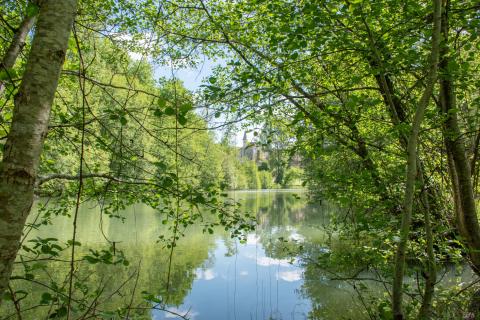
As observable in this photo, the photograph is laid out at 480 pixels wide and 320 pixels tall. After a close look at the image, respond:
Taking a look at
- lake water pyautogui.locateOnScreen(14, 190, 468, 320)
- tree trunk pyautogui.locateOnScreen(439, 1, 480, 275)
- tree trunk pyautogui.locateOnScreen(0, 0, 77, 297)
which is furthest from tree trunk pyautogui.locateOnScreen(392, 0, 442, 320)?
lake water pyautogui.locateOnScreen(14, 190, 468, 320)

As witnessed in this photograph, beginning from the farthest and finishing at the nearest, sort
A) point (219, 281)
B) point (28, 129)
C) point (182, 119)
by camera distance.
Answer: point (219, 281)
point (182, 119)
point (28, 129)

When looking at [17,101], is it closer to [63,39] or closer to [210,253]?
[63,39]

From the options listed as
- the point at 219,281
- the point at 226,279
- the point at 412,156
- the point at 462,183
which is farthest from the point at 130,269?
the point at 412,156

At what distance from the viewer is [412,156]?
7.06 feet

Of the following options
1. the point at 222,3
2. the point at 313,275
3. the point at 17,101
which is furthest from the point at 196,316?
the point at 17,101

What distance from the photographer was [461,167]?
3686mm

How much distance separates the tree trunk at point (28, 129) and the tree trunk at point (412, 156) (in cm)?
198

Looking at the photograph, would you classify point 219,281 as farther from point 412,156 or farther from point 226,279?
point 412,156

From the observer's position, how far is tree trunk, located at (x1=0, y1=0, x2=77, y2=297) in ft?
3.27

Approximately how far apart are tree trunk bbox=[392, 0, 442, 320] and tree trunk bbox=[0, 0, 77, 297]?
198cm

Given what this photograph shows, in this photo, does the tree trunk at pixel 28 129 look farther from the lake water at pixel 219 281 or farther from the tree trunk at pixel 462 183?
the tree trunk at pixel 462 183

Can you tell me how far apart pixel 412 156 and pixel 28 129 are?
2077mm

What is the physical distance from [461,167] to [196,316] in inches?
217

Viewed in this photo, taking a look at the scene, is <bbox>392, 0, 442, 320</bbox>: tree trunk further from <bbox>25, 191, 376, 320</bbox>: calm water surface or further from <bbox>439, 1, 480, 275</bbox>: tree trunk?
<bbox>25, 191, 376, 320</bbox>: calm water surface
